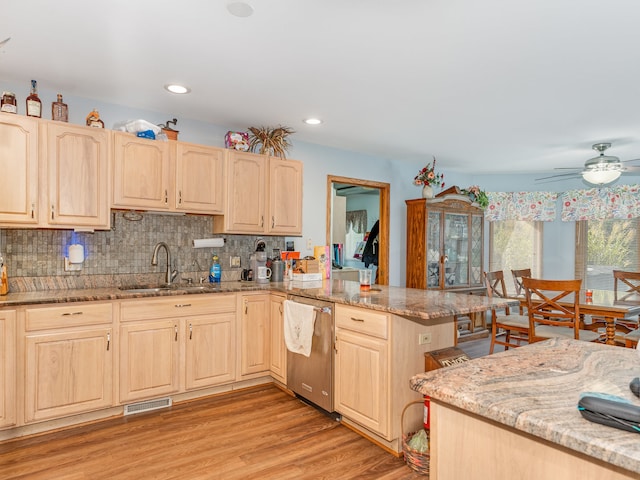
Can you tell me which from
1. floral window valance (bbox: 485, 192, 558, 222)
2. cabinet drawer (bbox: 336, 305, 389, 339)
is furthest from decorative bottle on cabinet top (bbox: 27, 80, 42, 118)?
floral window valance (bbox: 485, 192, 558, 222)

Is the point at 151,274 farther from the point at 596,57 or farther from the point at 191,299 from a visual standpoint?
the point at 596,57

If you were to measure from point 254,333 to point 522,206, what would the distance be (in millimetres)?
4704

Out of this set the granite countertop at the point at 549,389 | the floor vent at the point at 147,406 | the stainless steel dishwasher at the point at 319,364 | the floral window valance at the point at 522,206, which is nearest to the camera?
the granite countertop at the point at 549,389

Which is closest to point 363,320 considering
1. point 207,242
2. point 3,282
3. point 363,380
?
point 363,380

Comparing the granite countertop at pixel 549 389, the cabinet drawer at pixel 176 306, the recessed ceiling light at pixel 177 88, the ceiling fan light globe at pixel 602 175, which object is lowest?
the cabinet drawer at pixel 176 306

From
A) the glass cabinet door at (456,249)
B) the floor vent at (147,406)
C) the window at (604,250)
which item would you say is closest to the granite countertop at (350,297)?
the floor vent at (147,406)

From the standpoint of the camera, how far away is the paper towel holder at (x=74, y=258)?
10.1 feet

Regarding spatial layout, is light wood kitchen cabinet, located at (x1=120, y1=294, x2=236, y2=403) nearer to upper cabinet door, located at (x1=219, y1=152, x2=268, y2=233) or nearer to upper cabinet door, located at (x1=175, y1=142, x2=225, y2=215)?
upper cabinet door, located at (x1=219, y1=152, x2=268, y2=233)

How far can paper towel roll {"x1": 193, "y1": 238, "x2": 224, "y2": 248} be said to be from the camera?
367 centimetres

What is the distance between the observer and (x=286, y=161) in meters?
3.89

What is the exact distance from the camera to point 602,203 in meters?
Answer: 5.45

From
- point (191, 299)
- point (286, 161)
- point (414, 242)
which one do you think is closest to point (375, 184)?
point (414, 242)

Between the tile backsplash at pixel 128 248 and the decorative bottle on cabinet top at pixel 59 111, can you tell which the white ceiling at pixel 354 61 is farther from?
the tile backsplash at pixel 128 248

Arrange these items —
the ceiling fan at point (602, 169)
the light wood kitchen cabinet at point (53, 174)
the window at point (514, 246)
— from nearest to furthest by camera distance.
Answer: the light wood kitchen cabinet at point (53, 174) < the ceiling fan at point (602, 169) < the window at point (514, 246)
